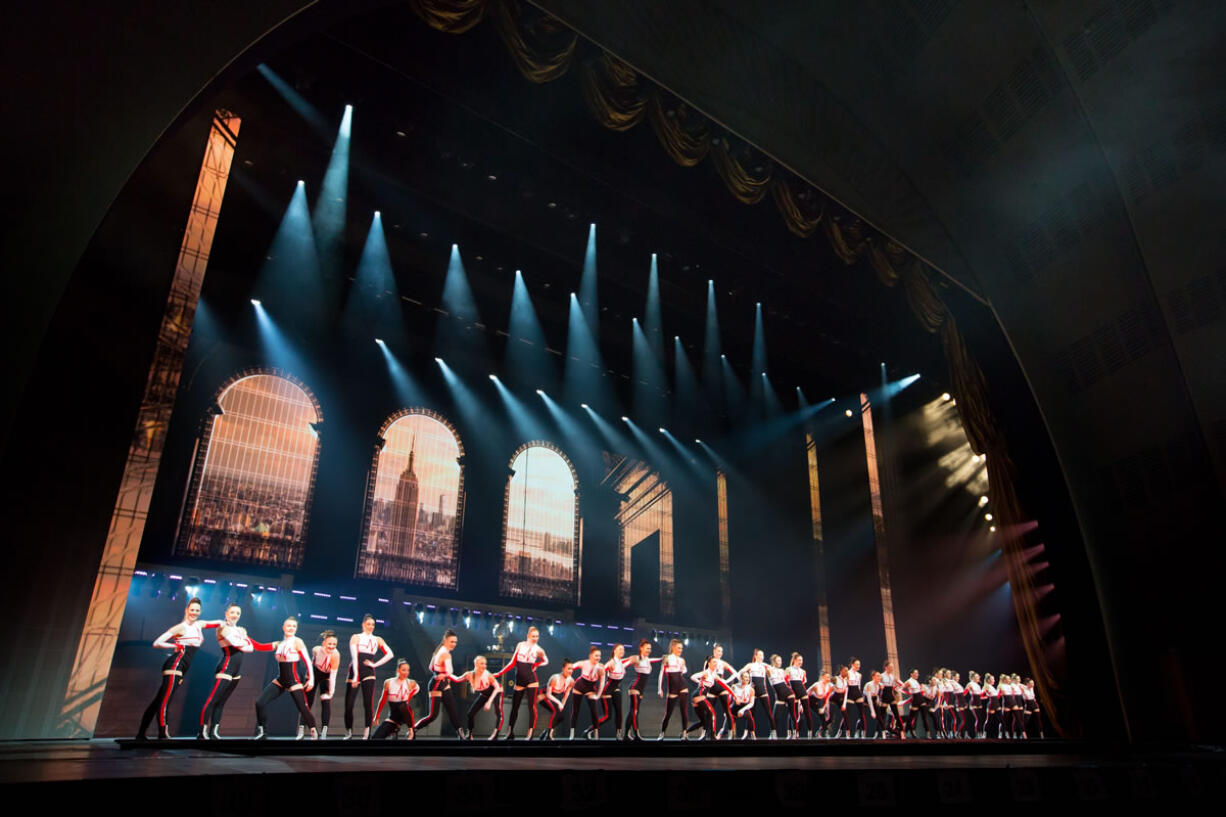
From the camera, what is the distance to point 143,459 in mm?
8953

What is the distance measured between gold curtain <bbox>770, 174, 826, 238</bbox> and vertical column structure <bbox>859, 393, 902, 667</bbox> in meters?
10.8

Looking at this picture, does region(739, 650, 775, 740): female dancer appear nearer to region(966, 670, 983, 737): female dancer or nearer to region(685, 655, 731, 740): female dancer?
region(685, 655, 731, 740): female dancer

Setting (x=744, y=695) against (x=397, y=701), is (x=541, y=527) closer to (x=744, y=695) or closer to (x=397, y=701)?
(x=744, y=695)

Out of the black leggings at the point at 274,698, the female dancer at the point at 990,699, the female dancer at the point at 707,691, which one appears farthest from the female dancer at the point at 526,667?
the female dancer at the point at 990,699

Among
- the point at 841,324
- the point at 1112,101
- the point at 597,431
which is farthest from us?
the point at 597,431

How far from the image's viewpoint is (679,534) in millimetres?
20219

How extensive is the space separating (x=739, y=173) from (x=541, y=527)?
34.6ft

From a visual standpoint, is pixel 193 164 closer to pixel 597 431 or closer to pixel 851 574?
pixel 597 431

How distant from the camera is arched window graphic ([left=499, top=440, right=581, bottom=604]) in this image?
17.4m

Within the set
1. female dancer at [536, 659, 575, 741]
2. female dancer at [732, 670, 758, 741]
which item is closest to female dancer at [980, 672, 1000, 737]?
female dancer at [732, 670, 758, 741]

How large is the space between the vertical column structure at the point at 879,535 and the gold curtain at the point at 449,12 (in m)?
16.6

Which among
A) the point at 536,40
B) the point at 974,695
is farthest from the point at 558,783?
the point at 974,695

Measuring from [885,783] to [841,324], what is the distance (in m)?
14.1

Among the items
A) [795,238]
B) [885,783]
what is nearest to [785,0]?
[795,238]
